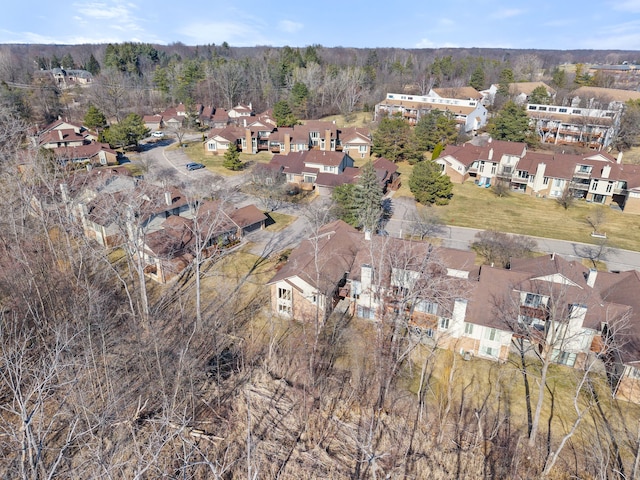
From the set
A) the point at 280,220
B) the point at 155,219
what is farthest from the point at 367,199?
the point at 155,219

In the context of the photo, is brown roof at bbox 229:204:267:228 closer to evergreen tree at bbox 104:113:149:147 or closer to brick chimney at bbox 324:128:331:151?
brick chimney at bbox 324:128:331:151

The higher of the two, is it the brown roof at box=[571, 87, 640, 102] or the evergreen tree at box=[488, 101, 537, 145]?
the brown roof at box=[571, 87, 640, 102]

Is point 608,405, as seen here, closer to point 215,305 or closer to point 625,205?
point 215,305

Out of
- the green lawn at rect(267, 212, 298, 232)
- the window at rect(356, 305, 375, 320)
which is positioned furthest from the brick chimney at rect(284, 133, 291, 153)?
the window at rect(356, 305, 375, 320)

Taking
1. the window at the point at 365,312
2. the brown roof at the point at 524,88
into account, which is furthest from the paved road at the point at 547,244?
the brown roof at the point at 524,88

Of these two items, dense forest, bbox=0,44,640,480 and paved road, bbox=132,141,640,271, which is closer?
dense forest, bbox=0,44,640,480
